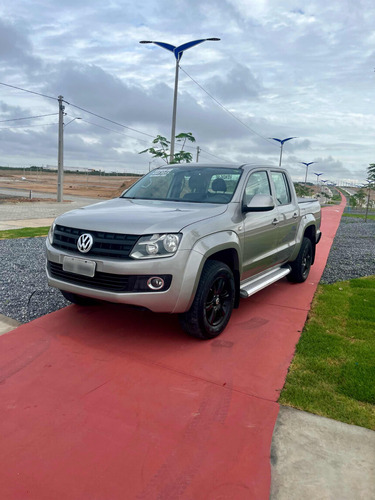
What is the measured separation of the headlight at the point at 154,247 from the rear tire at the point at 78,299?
151cm

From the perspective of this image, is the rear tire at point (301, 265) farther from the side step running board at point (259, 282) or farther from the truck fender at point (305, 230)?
the side step running board at point (259, 282)

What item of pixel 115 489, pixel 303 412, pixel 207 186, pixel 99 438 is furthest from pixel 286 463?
pixel 207 186

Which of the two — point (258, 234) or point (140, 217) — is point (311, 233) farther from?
point (140, 217)

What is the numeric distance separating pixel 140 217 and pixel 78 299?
1.56 m

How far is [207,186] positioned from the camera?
4.50m

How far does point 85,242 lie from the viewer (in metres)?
3.51

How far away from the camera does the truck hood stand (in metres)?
3.38

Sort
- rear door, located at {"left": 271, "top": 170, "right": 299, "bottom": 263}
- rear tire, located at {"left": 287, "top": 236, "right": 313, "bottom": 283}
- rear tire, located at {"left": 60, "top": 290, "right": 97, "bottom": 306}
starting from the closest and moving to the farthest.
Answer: rear tire, located at {"left": 60, "top": 290, "right": 97, "bottom": 306}, rear door, located at {"left": 271, "top": 170, "right": 299, "bottom": 263}, rear tire, located at {"left": 287, "top": 236, "right": 313, "bottom": 283}

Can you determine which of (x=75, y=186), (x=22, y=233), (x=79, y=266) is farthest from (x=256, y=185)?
(x=75, y=186)

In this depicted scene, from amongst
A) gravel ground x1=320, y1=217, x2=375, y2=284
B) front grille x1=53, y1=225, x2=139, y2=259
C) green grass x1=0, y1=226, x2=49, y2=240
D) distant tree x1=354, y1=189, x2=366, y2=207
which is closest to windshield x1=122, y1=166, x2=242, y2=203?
front grille x1=53, y1=225, x2=139, y2=259

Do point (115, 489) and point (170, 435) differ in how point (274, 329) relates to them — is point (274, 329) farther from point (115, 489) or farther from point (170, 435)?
point (115, 489)

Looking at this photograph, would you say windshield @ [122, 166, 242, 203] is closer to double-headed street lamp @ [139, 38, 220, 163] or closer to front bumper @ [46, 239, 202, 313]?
front bumper @ [46, 239, 202, 313]

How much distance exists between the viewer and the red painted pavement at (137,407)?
84.7 inches

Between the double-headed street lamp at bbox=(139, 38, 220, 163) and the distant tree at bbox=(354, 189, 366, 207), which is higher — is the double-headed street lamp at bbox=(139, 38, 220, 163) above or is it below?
above
